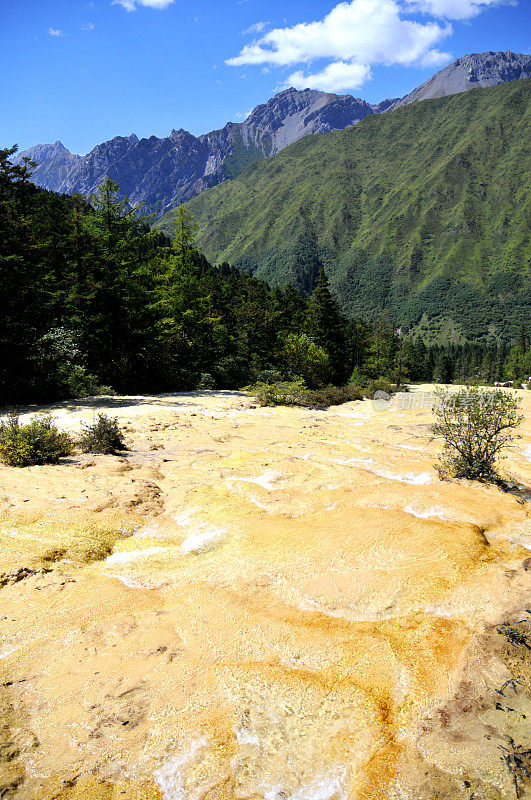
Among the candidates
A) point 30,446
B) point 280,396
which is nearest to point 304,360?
point 280,396

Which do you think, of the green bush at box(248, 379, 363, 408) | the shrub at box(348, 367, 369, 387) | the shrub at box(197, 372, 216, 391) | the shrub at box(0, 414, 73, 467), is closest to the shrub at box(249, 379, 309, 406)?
the green bush at box(248, 379, 363, 408)

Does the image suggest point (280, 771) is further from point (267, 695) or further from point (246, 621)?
point (246, 621)

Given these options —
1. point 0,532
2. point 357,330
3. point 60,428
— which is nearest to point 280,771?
point 0,532

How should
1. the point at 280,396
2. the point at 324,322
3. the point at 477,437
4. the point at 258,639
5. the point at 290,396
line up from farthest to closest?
the point at 324,322 < the point at 290,396 < the point at 280,396 < the point at 477,437 < the point at 258,639

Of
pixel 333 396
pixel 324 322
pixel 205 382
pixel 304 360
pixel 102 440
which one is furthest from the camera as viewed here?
pixel 324 322

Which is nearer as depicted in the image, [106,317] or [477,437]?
[477,437]

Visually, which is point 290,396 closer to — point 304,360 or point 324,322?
point 304,360

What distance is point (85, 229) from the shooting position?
19.0m

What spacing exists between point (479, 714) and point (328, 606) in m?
1.41

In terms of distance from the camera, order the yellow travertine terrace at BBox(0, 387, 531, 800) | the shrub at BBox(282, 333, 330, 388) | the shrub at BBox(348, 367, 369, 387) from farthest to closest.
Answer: the shrub at BBox(348, 367, 369, 387) → the shrub at BBox(282, 333, 330, 388) → the yellow travertine terrace at BBox(0, 387, 531, 800)

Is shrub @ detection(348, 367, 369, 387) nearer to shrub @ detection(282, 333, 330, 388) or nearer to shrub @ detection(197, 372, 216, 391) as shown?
shrub @ detection(282, 333, 330, 388)

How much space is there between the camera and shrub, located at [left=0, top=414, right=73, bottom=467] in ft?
23.6

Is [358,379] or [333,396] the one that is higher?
[333,396]

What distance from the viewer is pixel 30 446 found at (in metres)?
7.31
